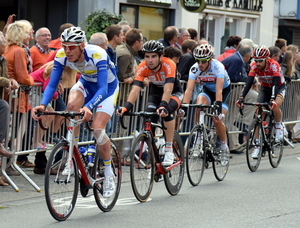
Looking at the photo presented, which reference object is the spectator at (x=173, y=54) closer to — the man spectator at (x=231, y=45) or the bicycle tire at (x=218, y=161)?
the bicycle tire at (x=218, y=161)

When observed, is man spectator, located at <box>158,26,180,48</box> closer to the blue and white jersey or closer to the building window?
the blue and white jersey

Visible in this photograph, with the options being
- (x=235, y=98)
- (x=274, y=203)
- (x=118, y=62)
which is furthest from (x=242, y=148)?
(x=274, y=203)

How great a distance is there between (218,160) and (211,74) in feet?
4.07

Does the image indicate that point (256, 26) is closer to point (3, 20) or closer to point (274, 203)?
point (3, 20)

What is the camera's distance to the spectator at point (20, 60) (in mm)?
9273

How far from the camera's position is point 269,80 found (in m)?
12.0

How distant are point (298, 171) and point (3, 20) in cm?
930

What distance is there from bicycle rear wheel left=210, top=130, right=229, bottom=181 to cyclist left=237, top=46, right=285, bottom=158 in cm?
155

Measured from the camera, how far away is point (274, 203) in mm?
8266

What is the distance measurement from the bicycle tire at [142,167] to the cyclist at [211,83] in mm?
1770

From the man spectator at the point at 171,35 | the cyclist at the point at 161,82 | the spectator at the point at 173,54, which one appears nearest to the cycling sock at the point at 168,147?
the cyclist at the point at 161,82

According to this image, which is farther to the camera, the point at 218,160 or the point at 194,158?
the point at 218,160

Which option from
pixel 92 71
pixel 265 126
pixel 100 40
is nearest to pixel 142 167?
pixel 92 71

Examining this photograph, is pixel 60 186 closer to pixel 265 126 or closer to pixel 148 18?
pixel 265 126
